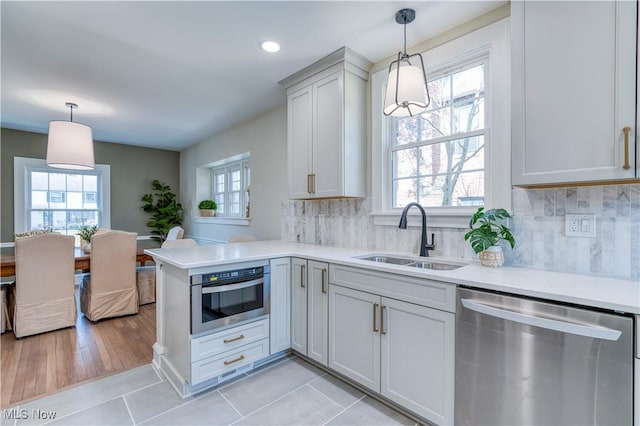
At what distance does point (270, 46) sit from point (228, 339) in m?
2.16

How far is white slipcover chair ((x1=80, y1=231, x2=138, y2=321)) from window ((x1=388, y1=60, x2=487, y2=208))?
300 centimetres

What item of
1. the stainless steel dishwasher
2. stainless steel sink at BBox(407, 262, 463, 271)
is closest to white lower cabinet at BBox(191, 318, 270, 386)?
stainless steel sink at BBox(407, 262, 463, 271)

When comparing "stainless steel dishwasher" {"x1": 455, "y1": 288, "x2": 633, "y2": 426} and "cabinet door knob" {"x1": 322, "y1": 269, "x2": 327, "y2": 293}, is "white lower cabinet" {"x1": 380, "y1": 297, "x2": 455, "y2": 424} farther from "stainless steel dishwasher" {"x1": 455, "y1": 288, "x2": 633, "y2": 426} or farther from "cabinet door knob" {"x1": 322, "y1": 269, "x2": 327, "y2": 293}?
"cabinet door knob" {"x1": 322, "y1": 269, "x2": 327, "y2": 293}

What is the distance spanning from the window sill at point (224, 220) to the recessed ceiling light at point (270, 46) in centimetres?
231

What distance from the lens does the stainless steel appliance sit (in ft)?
6.35

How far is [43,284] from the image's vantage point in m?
2.99

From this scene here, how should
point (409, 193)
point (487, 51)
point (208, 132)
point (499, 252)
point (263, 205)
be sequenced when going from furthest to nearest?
1. point (208, 132)
2. point (263, 205)
3. point (409, 193)
4. point (487, 51)
5. point (499, 252)

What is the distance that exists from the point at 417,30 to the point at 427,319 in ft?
6.32

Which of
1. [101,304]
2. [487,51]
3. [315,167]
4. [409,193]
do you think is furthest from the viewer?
[101,304]

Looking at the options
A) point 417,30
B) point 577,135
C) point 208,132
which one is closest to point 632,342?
point 577,135

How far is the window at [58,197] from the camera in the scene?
4645mm

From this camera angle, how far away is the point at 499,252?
1.79 metres

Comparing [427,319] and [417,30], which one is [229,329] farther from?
[417,30]

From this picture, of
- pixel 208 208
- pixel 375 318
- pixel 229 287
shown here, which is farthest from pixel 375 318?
pixel 208 208
